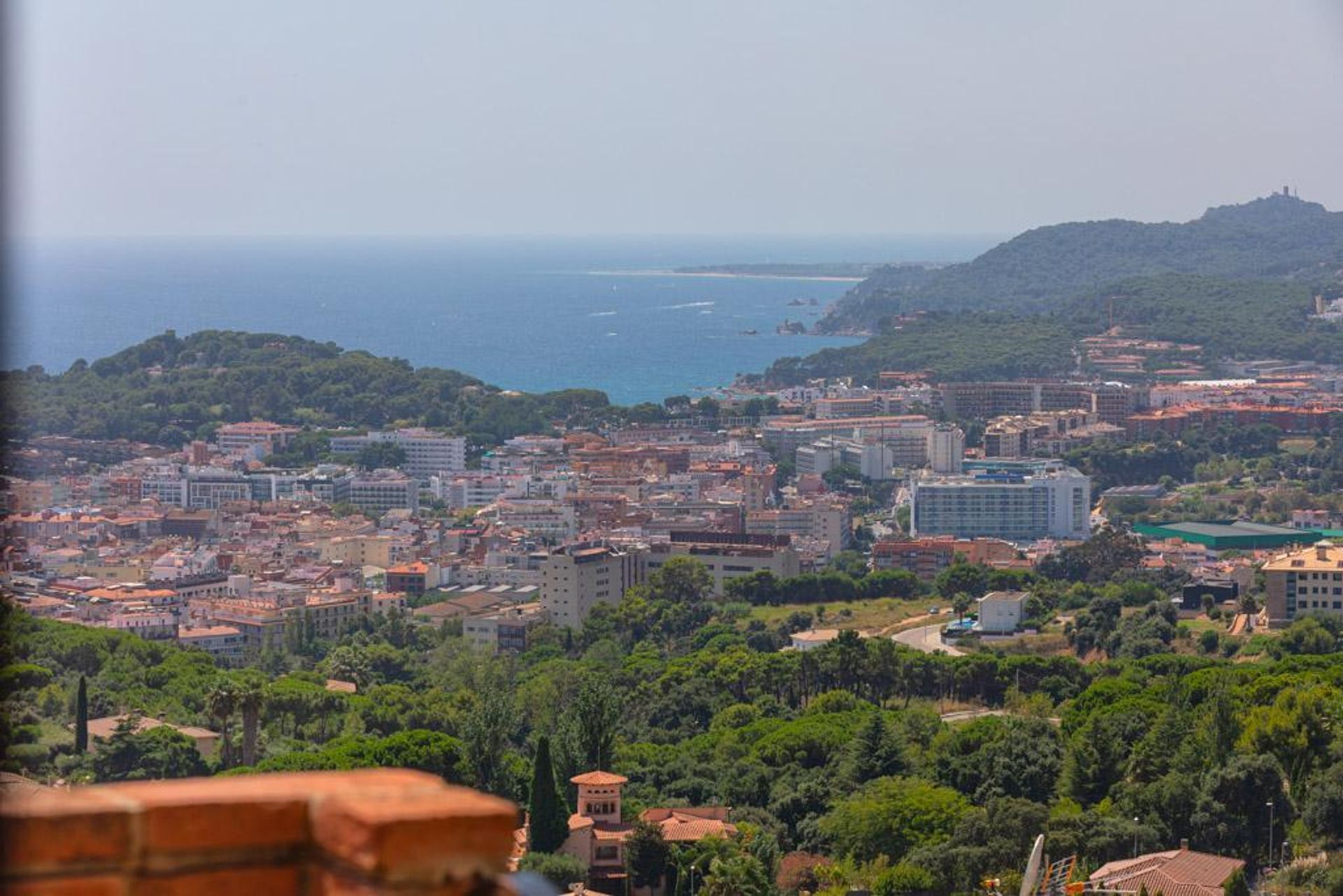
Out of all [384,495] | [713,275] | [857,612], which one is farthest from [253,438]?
[713,275]

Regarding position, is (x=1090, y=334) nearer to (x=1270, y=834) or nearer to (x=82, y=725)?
(x=82, y=725)

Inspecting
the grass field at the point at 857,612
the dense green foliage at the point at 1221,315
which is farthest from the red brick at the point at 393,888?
the dense green foliage at the point at 1221,315

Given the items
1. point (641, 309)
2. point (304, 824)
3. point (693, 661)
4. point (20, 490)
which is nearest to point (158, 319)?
point (641, 309)

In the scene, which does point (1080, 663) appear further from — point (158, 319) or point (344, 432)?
point (158, 319)

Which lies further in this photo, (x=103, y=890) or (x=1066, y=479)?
(x=1066, y=479)

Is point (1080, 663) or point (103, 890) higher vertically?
point (103, 890)

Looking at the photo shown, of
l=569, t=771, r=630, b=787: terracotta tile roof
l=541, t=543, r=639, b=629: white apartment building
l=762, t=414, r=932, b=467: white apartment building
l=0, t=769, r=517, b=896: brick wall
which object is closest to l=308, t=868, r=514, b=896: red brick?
l=0, t=769, r=517, b=896: brick wall

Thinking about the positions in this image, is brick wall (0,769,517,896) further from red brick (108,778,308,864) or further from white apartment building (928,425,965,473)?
white apartment building (928,425,965,473)
